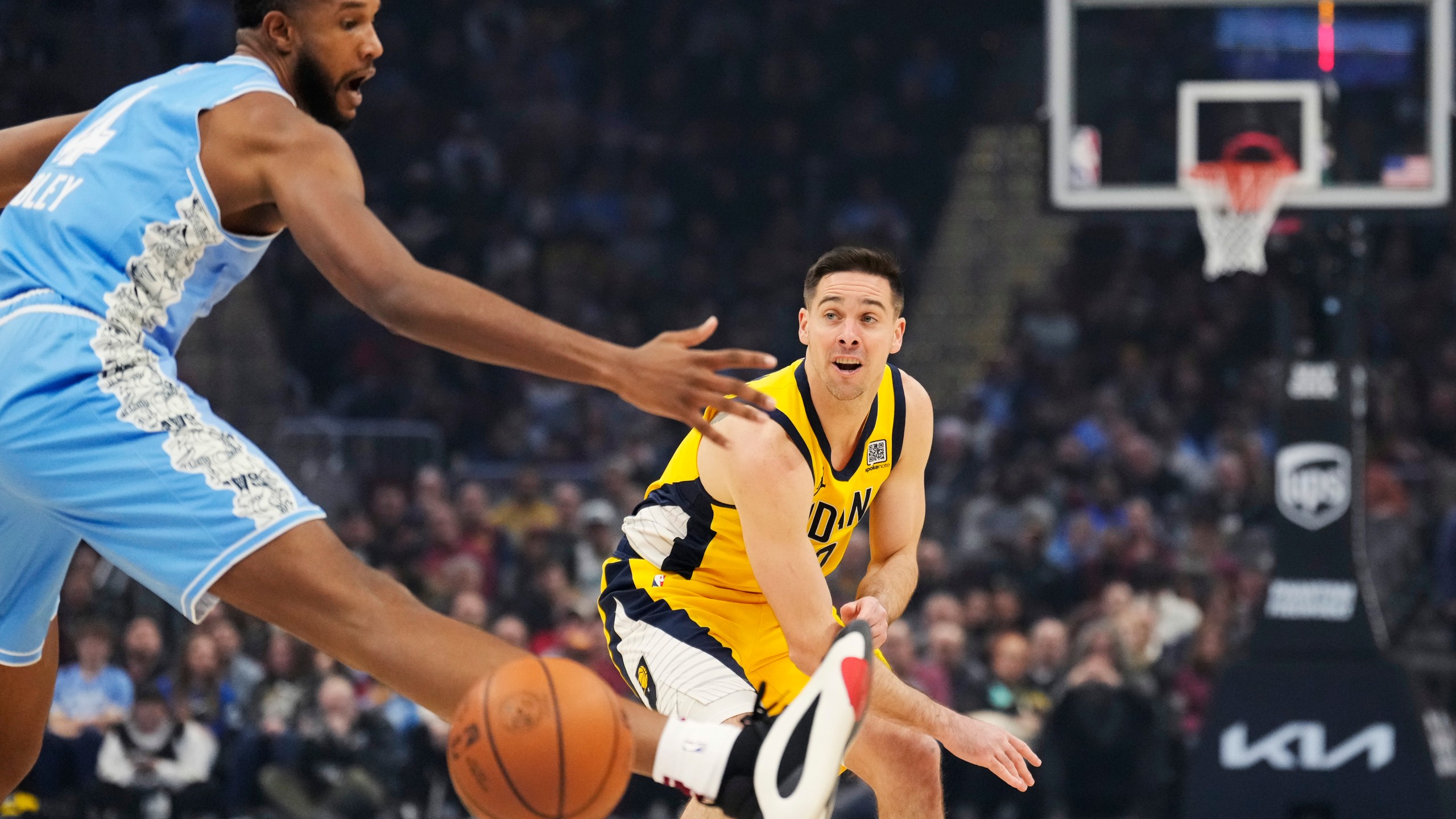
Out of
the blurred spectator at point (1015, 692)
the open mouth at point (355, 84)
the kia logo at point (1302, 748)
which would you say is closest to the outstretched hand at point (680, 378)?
the open mouth at point (355, 84)

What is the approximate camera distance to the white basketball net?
8.52m

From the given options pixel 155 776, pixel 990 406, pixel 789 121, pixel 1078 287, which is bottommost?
pixel 155 776

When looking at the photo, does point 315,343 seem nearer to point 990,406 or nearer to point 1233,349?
point 990,406

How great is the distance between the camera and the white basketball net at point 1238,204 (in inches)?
336

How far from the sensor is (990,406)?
45.0 feet

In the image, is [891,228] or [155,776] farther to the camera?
[891,228]

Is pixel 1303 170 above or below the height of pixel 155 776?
above

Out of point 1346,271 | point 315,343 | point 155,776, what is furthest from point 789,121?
point 155,776

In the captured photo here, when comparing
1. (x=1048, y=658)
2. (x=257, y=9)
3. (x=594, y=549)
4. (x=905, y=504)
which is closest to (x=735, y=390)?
(x=257, y=9)

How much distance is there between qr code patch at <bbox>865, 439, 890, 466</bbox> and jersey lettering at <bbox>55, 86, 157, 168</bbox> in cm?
218

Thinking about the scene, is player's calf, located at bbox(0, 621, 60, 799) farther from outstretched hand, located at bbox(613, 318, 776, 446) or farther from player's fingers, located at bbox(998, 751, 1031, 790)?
player's fingers, located at bbox(998, 751, 1031, 790)

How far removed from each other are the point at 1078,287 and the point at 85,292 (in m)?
12.7

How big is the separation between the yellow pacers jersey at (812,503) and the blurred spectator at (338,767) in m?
4.73

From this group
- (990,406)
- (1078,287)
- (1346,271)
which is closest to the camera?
(1346,271)
